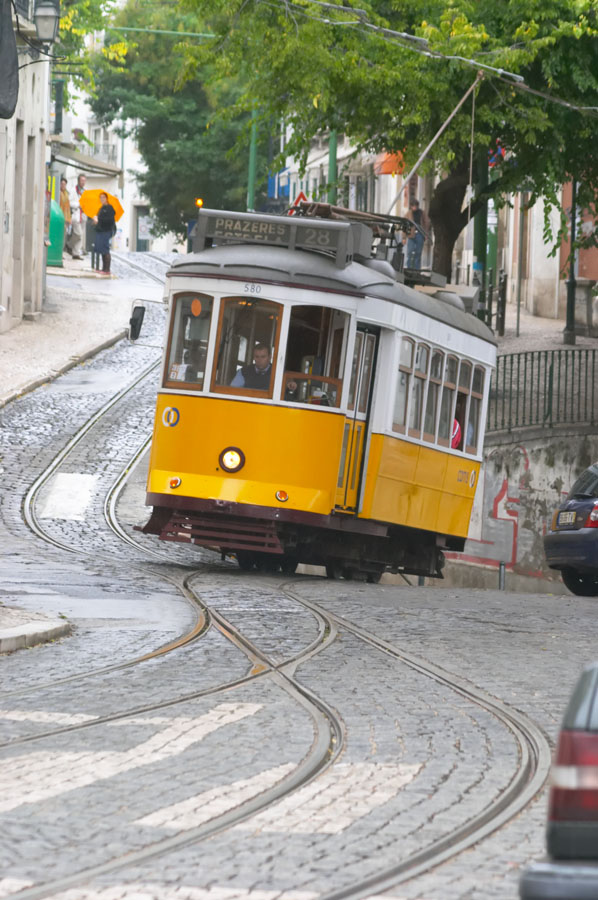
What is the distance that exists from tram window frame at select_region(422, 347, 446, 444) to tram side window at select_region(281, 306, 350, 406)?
159 cm

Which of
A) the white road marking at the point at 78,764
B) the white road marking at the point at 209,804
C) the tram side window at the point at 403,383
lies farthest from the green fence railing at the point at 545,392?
the white road marking at the point at 209,804

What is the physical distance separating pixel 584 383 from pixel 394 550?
31.1ft

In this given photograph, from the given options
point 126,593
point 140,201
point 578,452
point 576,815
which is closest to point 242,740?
point 576,815

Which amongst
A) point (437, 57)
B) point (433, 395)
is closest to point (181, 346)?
point (433, 395)

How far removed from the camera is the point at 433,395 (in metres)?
18.0

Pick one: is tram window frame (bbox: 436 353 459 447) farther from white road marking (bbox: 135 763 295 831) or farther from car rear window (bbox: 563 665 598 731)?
car rear window (bbox: 563 665 598 731)

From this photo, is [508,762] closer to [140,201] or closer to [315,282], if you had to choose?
[315,282]

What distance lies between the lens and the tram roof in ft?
53.3

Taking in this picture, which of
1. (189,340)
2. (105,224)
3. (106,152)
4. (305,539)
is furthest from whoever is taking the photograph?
(106,152)

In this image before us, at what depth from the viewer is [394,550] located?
1831cm

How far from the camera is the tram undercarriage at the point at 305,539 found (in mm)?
16359

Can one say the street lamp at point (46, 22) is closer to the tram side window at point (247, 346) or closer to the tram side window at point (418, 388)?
the tram side window at point (418, 388)

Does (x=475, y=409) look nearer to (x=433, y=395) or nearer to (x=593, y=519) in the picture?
(x=433, y=395)

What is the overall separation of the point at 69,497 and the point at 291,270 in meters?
6.27
